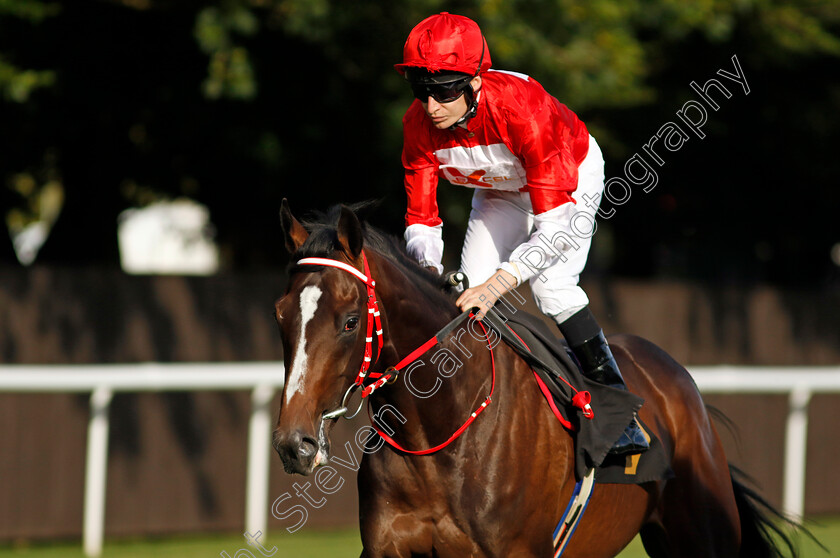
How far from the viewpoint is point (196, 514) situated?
6.39 meters

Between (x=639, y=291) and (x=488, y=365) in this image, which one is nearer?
(x=488, y=365)

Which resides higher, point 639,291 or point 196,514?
point 639,291

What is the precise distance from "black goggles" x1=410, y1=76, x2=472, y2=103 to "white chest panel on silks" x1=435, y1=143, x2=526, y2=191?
0.26m

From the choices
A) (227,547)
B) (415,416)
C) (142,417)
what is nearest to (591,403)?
(415,416)

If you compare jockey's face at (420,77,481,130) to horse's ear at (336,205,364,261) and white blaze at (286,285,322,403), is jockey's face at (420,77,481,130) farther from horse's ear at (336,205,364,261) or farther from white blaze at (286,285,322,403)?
white blaze at (286,285,322,403)

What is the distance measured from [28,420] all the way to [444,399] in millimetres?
3883

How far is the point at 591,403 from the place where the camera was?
3.37m

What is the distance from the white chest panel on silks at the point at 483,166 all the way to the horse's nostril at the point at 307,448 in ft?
4.15

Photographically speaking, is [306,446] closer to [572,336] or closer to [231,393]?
[572,336]

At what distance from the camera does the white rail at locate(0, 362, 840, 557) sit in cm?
583

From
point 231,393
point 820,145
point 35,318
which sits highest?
point 820,145

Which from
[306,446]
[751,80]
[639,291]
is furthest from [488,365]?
[751,80]

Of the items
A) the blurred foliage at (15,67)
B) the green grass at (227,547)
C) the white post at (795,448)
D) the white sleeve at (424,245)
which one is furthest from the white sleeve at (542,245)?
the blurred foliage at (15,67)

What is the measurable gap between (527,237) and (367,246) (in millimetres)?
947
